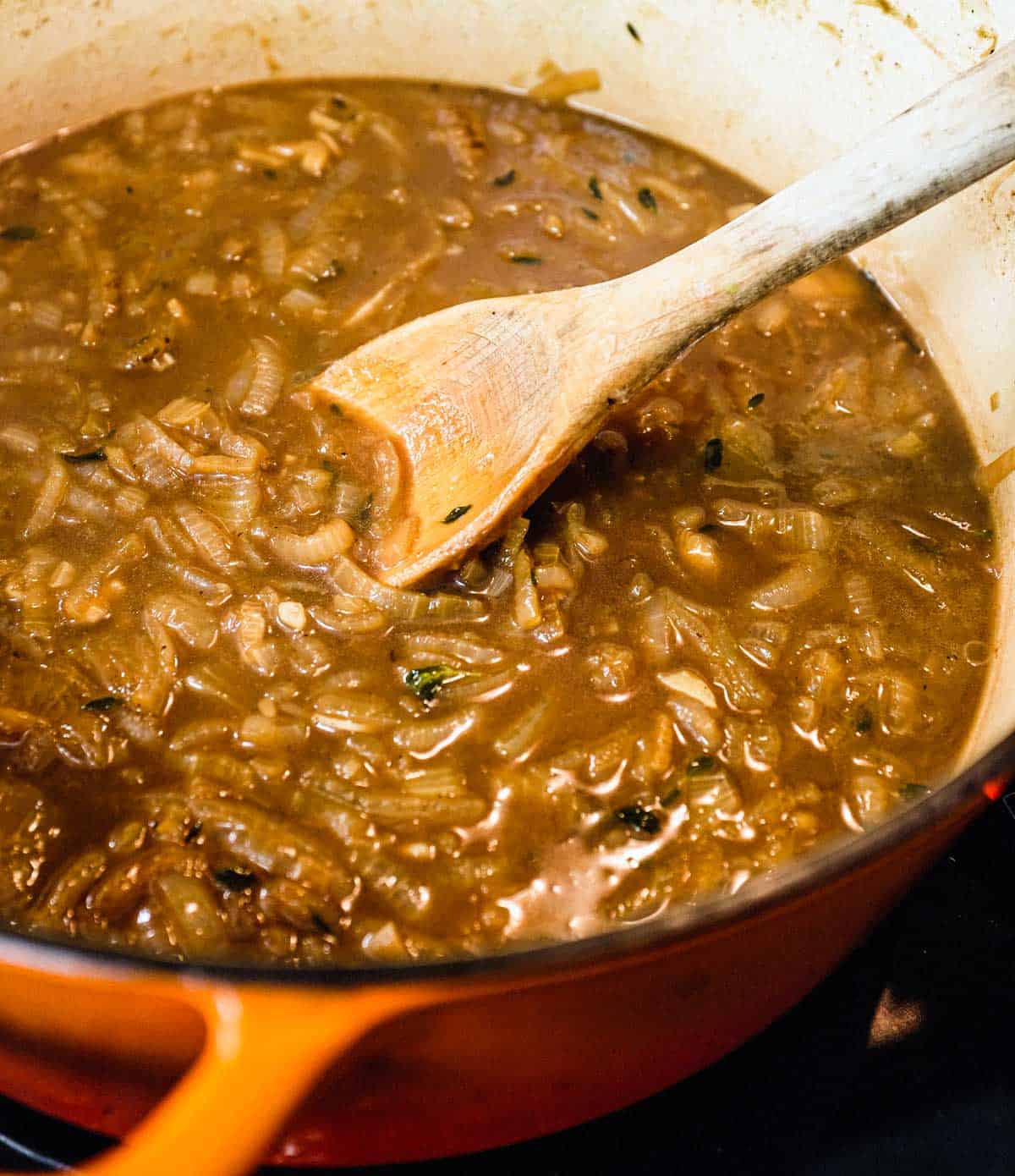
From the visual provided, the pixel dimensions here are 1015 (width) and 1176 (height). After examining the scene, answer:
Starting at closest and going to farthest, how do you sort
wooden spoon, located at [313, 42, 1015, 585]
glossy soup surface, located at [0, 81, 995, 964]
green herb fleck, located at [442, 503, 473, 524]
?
glossy soup surface, located at [0, 81, 995, 964] < wooden spoon, located at [313, 42, 1015, 585] < green herb fleck, located at [442, 503, 473, 524]

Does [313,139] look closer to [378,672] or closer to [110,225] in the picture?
[110,225]

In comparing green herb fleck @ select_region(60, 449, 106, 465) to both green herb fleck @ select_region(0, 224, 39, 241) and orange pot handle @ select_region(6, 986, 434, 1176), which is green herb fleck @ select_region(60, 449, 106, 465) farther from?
orange pot handle @ select_region(6, 986, 434, 1176)

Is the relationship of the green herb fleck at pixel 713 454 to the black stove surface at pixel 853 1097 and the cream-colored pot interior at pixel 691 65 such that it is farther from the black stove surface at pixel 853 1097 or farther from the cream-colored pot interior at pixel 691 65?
the black stove surface at pixel 853 1097

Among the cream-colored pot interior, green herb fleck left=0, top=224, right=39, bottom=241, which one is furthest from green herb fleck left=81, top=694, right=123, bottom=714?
the cream-colored pot interior

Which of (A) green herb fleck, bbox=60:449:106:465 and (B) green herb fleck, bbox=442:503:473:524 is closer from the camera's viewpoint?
(B) green herb fleck, bbox=442:503:473:524

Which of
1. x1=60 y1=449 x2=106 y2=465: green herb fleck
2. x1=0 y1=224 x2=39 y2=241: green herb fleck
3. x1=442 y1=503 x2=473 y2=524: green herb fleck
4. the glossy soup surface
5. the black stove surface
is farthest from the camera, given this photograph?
x1=0 y1=224 x2=39 y2=241: green herb fleck

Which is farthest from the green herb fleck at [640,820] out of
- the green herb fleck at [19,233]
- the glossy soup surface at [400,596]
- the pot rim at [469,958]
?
the green herb fleck at [19,233]
